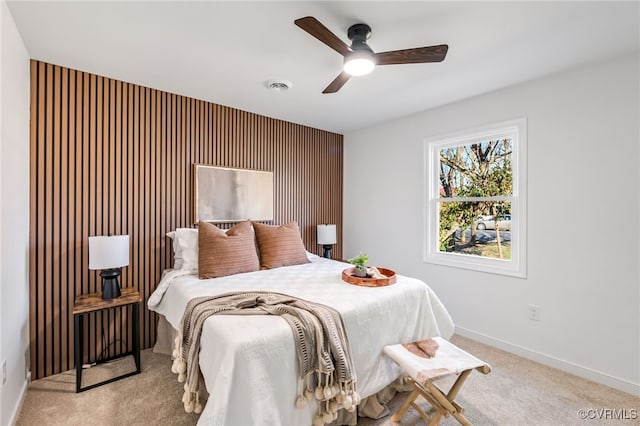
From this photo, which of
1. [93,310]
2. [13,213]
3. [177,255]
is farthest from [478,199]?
[13,213]

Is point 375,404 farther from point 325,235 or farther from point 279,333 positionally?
point 325,235

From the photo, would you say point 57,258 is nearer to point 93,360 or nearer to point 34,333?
point 34,333

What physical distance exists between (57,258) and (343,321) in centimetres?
239

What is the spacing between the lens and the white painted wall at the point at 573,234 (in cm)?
216

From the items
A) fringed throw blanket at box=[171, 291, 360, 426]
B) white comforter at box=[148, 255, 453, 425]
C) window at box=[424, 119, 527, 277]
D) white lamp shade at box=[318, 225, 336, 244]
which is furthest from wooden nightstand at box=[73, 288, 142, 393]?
window at box=[424, 119, 527, 277]

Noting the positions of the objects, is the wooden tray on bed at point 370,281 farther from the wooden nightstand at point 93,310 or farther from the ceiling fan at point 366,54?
the wooden nightstand at point 93,310

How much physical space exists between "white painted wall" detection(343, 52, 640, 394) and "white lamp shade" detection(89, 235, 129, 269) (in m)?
3.18

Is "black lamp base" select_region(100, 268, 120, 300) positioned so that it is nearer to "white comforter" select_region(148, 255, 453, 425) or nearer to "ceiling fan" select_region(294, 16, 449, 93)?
"white comforter" select_region(148, 255, 453, 425)

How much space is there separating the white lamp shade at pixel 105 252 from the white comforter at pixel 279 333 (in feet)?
A: 1.34

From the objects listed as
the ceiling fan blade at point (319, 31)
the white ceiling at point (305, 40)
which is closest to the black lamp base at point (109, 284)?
the white ceiling at point (305, 40)

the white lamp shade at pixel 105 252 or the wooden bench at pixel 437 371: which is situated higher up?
the white lamp shade at pixel 105 252

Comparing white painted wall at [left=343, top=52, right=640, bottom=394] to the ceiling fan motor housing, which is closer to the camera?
the ceiling fan motor housing

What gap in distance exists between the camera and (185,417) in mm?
1822

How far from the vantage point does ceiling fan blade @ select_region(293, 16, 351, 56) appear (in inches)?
57.4
